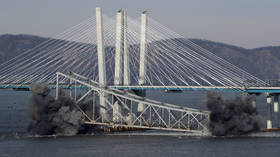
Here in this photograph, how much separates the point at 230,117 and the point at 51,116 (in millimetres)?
19342

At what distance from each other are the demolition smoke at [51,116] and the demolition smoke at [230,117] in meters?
14.8

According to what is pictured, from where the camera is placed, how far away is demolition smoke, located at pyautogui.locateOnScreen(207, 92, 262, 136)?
243ft

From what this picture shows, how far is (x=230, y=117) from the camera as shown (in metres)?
74.3

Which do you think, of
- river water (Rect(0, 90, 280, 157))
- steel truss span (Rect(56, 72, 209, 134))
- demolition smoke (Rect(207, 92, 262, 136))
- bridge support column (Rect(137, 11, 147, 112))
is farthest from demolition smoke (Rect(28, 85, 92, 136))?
demolition smoke (Rect(207, 92, 262, 136))

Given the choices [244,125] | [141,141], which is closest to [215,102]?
[244,125]

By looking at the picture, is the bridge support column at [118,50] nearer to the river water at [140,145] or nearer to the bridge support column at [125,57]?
the bridge support column at [125,57]

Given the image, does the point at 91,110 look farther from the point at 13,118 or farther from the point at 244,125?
the point at 13,118

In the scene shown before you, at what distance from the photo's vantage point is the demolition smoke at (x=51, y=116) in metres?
77.6

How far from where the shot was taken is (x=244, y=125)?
74.3 meters

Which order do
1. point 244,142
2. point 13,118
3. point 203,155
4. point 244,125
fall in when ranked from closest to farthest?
point 203,155 < point 244,142 < point 244,125 < point 13,118

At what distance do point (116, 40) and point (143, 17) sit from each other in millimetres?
5871

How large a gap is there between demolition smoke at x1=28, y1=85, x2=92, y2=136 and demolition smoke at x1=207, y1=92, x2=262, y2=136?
48.5 ft

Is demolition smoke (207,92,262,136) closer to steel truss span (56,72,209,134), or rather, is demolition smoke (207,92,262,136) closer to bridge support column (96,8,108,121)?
steel truss span (56,72,209,134)

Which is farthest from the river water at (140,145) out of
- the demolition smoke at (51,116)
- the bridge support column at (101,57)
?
the bridge support column at (101,57)
